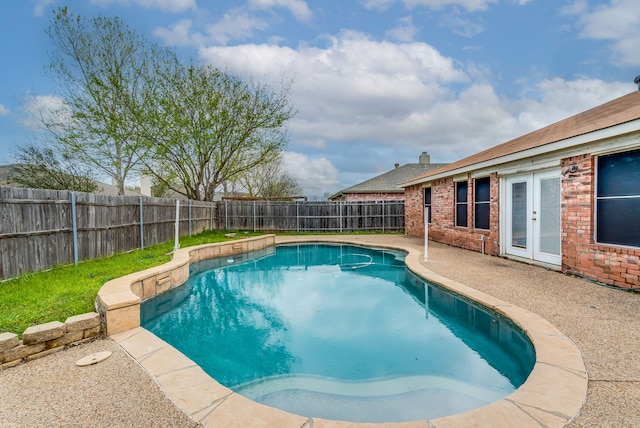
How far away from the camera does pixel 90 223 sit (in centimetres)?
706

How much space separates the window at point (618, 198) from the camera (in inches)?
185

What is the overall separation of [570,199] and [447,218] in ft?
16.4

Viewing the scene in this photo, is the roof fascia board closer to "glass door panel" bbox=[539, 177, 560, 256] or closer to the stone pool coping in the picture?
"glass door panel" bbox=[539, 177, 560, 256]

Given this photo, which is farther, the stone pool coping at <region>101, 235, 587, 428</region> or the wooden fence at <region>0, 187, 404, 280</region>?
the wooden fence at <region>0, 187, 404, 280</region>

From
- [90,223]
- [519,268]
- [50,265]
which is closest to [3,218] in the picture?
[50,265]

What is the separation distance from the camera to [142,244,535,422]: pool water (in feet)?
9.43

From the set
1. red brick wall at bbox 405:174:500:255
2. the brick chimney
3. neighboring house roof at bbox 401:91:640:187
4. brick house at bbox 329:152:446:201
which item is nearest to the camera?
neighboring house roof at bbox 401:91:640:187

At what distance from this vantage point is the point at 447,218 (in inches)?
419

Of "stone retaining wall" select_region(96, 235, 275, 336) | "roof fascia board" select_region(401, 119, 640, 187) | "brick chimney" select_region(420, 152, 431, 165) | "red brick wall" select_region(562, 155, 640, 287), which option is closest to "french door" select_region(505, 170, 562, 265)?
"red brick wall" select_region(562, 155, 640, 287)

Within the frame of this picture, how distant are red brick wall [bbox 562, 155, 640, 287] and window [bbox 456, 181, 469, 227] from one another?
382 cm

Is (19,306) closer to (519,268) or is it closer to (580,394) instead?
(580,394)

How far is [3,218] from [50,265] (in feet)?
4.10

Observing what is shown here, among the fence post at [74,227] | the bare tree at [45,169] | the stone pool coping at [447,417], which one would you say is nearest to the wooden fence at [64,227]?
the fence post at [74,227]

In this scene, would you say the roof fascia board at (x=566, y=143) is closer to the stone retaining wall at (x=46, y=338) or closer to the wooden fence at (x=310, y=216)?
the stone retaining wall at (x=46, y=338)
